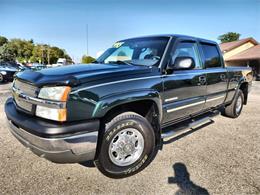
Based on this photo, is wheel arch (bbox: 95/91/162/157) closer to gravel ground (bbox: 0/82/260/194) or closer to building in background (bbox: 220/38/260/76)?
gravel ground (bbox: 0/82/260/194)

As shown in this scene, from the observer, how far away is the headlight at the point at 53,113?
6.93 ft

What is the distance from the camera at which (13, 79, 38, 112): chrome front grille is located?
2369 mm

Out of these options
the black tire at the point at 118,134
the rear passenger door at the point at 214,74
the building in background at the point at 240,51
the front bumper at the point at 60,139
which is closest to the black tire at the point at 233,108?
the rear passenger door at the point at 214,74

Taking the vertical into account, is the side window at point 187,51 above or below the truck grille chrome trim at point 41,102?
above

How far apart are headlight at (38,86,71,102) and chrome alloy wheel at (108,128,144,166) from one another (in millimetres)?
823

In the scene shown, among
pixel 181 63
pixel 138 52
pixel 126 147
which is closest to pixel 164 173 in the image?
pixel 126 147

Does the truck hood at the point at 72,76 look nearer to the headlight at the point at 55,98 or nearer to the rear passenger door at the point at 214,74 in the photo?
the headlight at the point at 55,98

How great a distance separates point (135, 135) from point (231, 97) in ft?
11.3

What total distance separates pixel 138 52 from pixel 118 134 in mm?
1685

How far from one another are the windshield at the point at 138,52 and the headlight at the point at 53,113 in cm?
146

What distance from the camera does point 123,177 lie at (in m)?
2.63

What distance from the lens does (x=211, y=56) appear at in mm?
4375

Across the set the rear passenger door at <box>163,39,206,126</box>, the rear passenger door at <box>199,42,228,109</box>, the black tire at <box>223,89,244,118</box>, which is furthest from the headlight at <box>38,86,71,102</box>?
the black tire at <box>223,89,244,118</box>

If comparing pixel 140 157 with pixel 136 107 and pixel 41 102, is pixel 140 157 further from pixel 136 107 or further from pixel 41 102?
pixel 41 102
